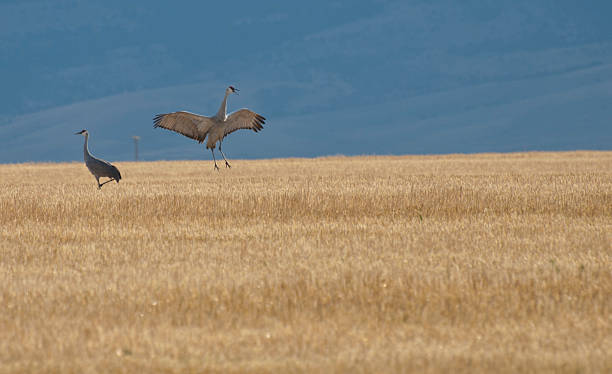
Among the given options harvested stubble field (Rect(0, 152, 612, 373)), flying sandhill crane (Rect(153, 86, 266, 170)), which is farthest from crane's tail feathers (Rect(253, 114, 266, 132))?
harvested stubble field (Rect(0, 152, 612, 373))

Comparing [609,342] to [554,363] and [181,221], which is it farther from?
[181,221]

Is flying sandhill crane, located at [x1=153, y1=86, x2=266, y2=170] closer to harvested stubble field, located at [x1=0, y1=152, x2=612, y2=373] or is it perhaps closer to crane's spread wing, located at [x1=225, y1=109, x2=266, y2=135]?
crane's spread wing, located at [x1=225, y1=109, x2=266, y2=135]

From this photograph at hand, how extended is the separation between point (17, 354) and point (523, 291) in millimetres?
4863

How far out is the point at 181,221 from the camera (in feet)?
50.3

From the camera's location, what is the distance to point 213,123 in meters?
26.1

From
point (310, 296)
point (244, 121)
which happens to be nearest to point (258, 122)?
point (244, 121)

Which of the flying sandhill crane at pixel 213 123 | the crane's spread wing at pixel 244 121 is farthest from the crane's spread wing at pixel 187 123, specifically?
the crane's spread wing at pixel 244 121

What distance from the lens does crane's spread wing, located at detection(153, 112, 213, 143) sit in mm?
25438

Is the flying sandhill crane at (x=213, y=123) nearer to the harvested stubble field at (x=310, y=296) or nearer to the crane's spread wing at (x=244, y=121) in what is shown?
the crane's spread wing at (x=244, y=121)

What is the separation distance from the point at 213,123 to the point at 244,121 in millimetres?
979

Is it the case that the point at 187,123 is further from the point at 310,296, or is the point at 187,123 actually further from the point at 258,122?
the point at 310,296

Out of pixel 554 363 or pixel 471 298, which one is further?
pixel 471 298

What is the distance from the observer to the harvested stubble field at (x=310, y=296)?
645 centimetres

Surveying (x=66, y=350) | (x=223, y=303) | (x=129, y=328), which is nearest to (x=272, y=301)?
(x=223, y=303)
